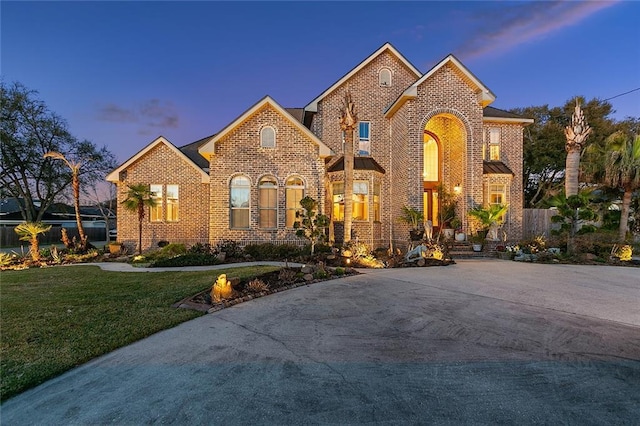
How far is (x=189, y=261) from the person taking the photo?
467 inches

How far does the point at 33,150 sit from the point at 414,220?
2876cm

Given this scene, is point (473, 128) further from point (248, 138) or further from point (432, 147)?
point (248, 138)

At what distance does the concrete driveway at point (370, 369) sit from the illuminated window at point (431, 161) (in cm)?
1220

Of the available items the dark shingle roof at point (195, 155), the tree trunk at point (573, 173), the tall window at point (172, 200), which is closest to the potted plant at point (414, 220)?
the tree trunk at point (573, 173)

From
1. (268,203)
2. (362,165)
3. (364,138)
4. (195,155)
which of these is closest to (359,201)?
(362,165)

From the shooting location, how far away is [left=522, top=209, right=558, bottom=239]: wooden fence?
18.1 m

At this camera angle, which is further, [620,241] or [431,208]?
[431,208]

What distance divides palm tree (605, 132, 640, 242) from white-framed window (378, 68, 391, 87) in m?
11.3

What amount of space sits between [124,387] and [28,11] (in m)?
11.9

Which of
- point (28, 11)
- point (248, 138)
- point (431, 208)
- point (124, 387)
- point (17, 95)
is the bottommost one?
point (124, 387)

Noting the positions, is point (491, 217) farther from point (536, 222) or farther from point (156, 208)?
point (156, 208)

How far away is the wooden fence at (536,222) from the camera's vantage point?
18.1 metres

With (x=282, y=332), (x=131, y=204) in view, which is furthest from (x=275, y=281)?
(x=131, y=204)

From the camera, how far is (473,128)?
51.4 ft
